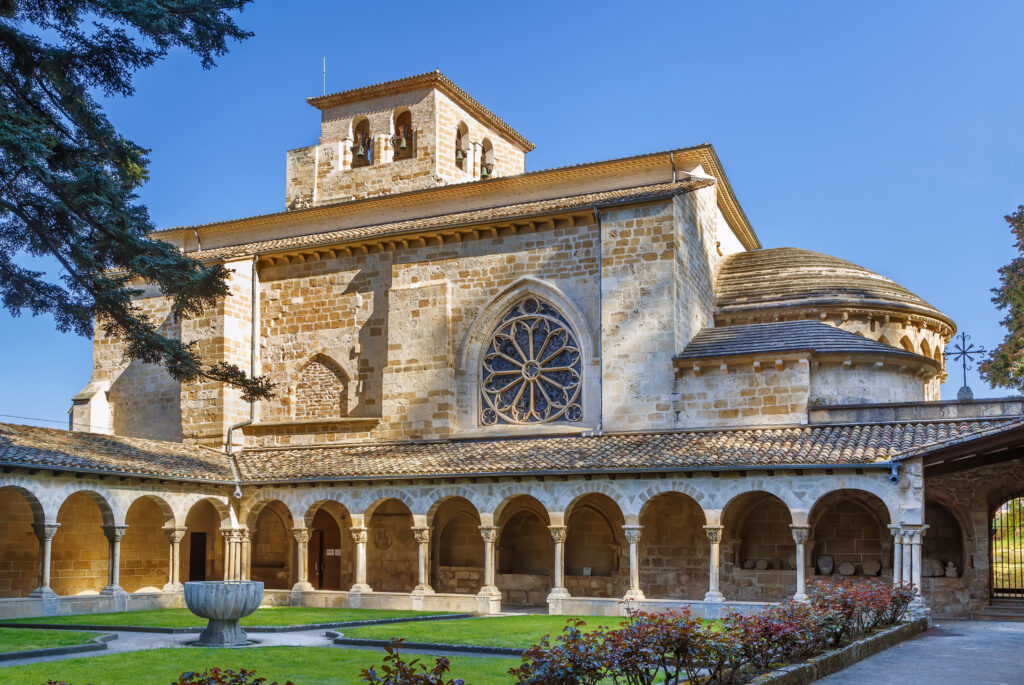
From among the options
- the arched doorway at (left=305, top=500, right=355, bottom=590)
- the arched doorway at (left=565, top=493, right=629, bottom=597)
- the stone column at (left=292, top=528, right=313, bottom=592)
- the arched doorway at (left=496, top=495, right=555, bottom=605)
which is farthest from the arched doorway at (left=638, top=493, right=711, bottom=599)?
the arched doorway at (left=305, top=500, right=355, bottom=590)

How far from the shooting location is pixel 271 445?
86.5 feet

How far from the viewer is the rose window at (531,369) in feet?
78.3

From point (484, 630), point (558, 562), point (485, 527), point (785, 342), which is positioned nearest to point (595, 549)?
point (558, 562)

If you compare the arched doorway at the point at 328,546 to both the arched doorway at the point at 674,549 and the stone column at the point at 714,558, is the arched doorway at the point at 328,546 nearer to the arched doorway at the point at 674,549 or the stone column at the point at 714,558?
the arched doorway at the point at 674,549

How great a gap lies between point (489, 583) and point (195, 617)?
18.9 feet

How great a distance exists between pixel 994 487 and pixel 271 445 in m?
16.4

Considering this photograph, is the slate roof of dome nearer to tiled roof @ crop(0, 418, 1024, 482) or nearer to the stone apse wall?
tiled roof @ crop(0, 418, 1024, 482)

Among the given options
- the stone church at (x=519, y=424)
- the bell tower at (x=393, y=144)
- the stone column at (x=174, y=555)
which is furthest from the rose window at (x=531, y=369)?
the stone column at (x=174, y=555)

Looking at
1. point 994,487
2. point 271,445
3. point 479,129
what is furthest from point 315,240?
point 994,487

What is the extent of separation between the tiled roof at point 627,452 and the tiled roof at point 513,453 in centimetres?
2

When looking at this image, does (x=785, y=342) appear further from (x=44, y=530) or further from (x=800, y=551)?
(x=44, y=530)

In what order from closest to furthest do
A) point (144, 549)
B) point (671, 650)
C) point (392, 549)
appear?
point (671, 650)
point (392, 549)
point (144, 549)

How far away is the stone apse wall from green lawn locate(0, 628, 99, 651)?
3.86 m

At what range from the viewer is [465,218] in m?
25.3
